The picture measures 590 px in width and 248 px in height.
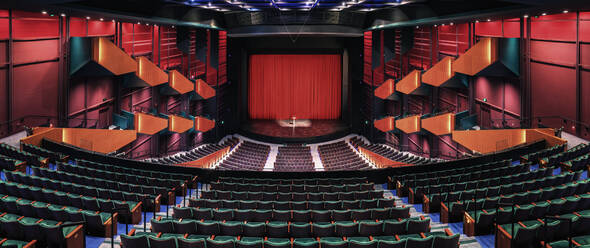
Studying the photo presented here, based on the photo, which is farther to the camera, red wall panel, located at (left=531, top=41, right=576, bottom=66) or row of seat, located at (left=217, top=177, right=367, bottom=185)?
red wall panel, located at (left=531, top=41, right=576, bottom=66)

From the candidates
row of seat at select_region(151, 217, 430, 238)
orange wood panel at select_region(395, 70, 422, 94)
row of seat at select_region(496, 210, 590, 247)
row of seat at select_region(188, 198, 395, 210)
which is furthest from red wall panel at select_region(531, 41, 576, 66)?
row of seat at select_region(151, 217, 430, 238)

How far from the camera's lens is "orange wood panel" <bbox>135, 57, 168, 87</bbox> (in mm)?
21203

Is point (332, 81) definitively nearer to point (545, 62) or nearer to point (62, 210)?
point (545, 62)

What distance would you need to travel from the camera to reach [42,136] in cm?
1484

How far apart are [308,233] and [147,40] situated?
1856 cm

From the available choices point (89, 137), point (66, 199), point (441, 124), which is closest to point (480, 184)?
point (66, 199)

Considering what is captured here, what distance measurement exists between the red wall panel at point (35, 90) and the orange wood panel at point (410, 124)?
15852mm

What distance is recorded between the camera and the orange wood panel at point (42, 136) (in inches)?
554

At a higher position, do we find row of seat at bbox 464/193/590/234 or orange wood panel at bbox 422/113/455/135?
orange wood panel at bbox 422/113/455/135

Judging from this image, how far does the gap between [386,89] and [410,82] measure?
312 cm

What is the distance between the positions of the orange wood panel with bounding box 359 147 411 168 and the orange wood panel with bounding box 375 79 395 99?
11.2ft

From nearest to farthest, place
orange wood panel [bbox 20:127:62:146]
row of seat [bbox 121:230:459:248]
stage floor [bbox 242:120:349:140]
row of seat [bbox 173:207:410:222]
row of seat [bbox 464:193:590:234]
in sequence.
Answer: row of seat [bbox 121:230:459:248] < row of seat [bbox 464:193:590:234] < row of seat [bbox 173:207:410:222] < orange wood panel [bbox 20:127:62:146] < stage floor [bbox 242:120:349:140]

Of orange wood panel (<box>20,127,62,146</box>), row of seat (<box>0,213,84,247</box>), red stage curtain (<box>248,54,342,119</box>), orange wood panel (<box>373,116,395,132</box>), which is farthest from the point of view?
red stage curtain (<box>248,54,342,119</box>)

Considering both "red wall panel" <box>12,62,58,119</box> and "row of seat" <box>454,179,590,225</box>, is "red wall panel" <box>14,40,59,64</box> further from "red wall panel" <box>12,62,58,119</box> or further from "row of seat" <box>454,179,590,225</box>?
"row of seat" <box>454,179,590,225</box>
